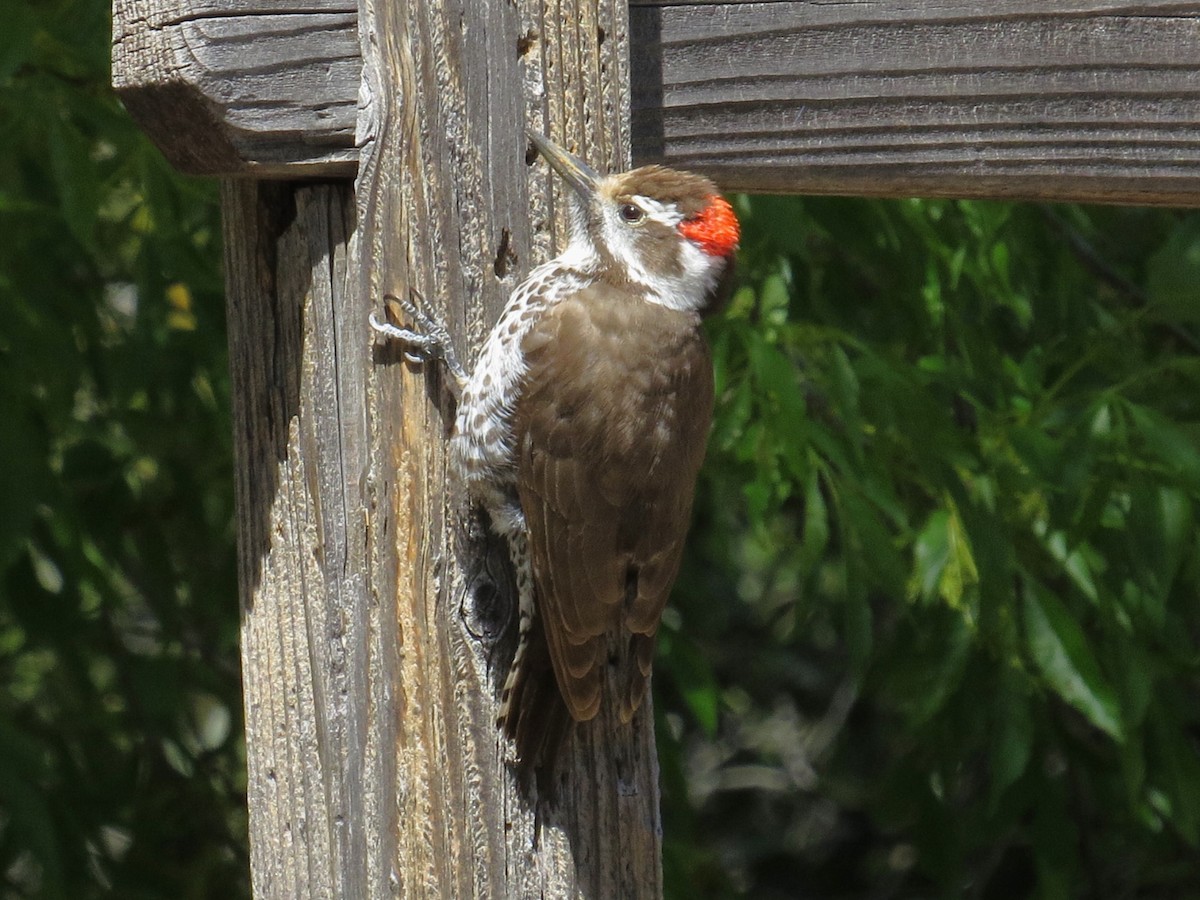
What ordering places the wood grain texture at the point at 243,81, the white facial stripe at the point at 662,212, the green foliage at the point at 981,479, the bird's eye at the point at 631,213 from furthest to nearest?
the green foliage at the point at 981,479
the white facial stripe at the point at 662,212
the bird's eye at the point at 631,213
the wood grain texture at the point at 243,81

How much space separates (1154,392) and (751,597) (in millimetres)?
4262

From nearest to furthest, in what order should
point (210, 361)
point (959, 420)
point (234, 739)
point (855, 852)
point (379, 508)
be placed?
point (379, 508), point (210, 361), point (959, 420), point (234, 739), point (855, 852)

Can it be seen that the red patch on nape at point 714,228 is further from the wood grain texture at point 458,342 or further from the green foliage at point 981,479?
the wood grain texture at point 458,342

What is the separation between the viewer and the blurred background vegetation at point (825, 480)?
2.90m

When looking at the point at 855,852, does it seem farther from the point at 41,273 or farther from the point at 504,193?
the point at 504,193

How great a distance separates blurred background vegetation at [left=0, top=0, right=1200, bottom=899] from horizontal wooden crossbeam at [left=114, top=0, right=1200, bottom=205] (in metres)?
0.89

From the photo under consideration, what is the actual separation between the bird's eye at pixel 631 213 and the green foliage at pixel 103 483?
104cm

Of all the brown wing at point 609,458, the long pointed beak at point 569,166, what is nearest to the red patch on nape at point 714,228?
the brown wing at point 609,458

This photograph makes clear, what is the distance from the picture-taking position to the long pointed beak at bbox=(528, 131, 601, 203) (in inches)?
63.7

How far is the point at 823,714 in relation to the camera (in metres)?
7.31

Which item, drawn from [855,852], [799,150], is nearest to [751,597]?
[855,852]

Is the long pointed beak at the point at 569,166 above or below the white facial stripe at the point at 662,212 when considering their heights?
above

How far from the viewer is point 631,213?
223cm

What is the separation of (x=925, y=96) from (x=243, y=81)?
0.75 meters
